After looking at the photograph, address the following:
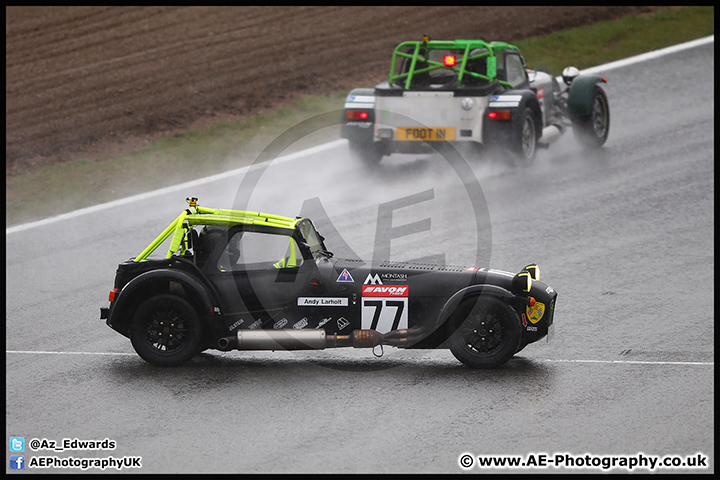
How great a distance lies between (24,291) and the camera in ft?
35.8

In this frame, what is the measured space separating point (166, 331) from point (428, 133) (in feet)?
23.2

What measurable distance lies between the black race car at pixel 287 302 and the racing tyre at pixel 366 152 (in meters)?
6.88

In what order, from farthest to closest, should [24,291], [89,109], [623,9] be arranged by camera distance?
[623,9] < [89,109] < [24,291]

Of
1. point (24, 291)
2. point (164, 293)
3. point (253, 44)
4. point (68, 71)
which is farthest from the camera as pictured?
point (253, 44)

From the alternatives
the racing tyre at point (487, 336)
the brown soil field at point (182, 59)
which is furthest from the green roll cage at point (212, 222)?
the brown soil field at point (182, 59)

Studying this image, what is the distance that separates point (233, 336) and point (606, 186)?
26.3 ft

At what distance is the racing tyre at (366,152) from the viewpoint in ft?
49.8

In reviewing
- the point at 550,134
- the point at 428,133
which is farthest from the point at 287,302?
the point at 550,134

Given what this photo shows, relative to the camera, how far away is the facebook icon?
679 centimetres

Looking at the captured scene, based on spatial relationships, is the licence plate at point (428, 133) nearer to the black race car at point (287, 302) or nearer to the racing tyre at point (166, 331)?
the black race car at point (287, 302)

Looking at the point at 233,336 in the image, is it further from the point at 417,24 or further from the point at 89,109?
the point at 417,24

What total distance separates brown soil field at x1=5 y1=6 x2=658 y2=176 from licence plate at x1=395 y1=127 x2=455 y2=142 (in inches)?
177

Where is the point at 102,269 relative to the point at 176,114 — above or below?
below

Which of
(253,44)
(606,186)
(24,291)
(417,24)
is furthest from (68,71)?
(606,186)
